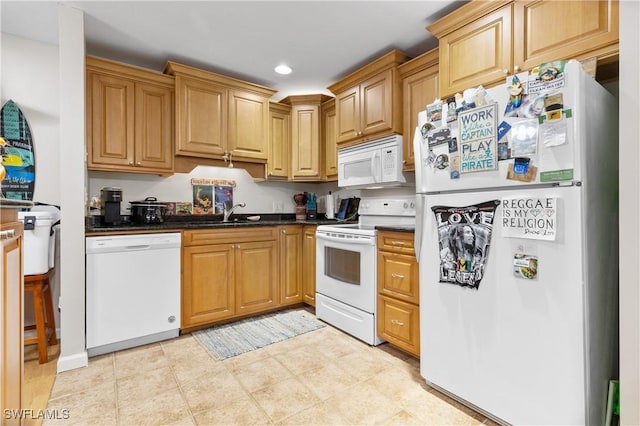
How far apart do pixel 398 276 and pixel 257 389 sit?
1.18 meters

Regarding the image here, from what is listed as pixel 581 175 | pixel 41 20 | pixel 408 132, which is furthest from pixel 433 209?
pixel 41 20

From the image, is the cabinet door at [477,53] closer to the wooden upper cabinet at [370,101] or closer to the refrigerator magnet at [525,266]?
the wooden upper cabinet at [370,101]

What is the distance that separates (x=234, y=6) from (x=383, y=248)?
199 cm

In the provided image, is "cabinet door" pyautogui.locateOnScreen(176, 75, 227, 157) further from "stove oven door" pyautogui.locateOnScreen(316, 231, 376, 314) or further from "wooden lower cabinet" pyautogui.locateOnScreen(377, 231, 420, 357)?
"wooden lower cabinet" pyautogui.locateOnScreen(377, 231, 420, 357)

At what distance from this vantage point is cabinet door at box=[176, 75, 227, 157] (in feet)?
9.47

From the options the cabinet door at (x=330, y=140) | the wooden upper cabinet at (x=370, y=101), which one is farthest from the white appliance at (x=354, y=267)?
the wooden upper cabinet at (x=370, y=101)

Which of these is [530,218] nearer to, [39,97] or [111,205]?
[111,205]

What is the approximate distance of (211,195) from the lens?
3.44m

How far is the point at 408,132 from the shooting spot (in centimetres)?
266

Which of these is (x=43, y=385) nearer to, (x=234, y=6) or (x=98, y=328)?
(x=98, y=328)

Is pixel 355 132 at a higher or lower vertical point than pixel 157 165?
higher

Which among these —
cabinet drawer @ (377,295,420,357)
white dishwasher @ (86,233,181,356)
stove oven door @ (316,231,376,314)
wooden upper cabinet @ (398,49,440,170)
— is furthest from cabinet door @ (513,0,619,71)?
white dishwasher @ (86,233,181,356)

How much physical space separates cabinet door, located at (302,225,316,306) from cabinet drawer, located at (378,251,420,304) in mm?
937

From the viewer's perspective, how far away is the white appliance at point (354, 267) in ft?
8.17
